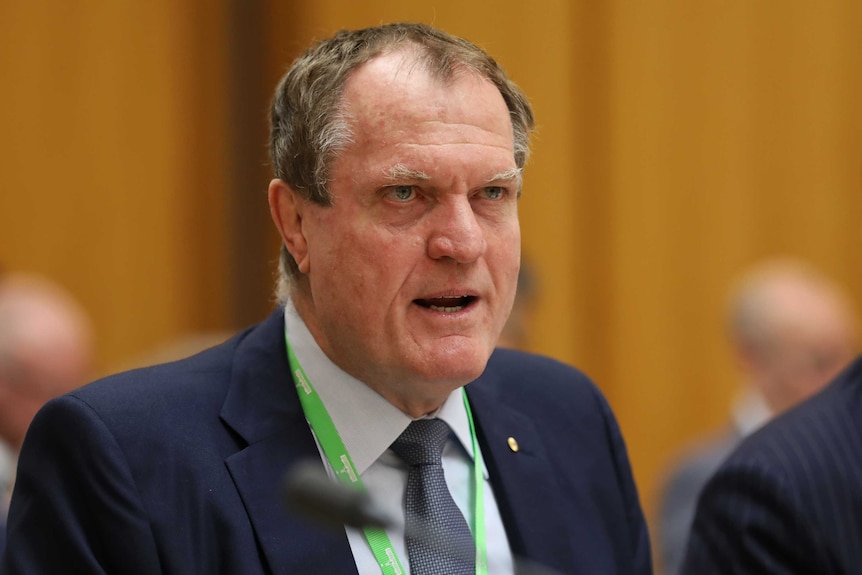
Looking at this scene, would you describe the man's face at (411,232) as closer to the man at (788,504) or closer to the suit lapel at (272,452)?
the suit lapel at (272,452)

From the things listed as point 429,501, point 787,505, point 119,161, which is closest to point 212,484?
point 429,501

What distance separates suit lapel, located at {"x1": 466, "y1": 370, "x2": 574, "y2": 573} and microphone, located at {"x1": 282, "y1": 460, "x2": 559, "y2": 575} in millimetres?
826

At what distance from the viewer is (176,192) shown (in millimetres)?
5188

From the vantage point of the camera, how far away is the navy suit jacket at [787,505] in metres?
1.73

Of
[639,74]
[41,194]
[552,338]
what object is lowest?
[552,338]

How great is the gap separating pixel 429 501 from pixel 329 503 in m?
0.72

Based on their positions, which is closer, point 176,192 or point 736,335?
point 736,335

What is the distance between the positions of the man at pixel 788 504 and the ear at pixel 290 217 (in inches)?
32.5

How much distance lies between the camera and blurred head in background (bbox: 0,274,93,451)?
156 inches

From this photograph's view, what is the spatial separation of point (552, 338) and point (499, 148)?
323 centimetres

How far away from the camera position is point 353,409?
2.14 m

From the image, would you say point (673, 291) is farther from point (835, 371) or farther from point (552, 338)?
point (835, 371)

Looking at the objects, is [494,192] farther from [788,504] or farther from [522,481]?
[788,504]

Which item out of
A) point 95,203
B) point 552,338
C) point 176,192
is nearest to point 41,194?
point 95,203
